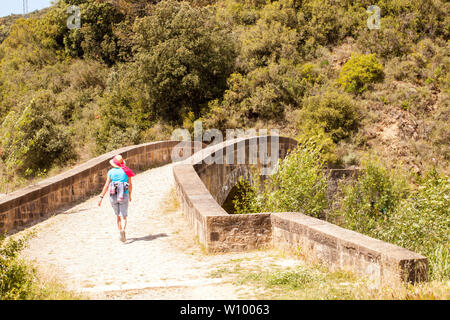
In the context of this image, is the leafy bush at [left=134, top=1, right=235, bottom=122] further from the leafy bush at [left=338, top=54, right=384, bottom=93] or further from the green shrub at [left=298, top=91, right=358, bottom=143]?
the leafy bush at [left=338, top=54, right=384, bottom=93]

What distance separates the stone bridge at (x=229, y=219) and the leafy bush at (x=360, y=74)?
49.3 ft

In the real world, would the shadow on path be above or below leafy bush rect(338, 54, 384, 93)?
below

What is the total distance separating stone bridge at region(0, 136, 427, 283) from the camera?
4.74m

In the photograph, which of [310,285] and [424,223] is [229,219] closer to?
[310,285]

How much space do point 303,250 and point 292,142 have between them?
14643 mm

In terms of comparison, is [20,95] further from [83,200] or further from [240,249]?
[240,249]

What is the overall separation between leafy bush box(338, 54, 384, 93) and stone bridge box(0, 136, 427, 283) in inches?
592

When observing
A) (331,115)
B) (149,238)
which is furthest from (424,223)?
(331,115)

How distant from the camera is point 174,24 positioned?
26.7 m

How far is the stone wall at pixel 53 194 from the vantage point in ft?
28.8

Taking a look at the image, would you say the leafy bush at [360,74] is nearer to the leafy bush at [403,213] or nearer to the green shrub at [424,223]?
the leafy bush at [403,213]

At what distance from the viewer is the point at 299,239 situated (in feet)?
20.0

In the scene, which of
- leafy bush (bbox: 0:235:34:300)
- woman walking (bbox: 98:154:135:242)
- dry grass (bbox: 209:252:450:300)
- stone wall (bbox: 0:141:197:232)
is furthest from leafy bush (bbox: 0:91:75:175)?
dry grass (bbox: 209:252:450:300)

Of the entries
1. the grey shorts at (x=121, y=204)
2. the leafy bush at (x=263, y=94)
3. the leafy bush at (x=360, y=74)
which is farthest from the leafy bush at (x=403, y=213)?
the leafy bush at (x=263, y=94)
